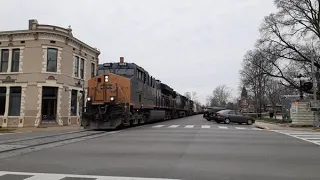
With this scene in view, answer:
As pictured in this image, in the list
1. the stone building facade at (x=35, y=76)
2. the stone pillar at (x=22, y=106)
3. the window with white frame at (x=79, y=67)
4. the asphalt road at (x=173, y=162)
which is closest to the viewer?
the asphalt road at (x=173, y=162)

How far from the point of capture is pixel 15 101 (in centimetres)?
3253

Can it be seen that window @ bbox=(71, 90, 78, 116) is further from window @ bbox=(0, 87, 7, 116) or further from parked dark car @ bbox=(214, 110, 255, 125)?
parked dark car @ bbox=(214, 110, 255, 125)

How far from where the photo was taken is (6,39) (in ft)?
109

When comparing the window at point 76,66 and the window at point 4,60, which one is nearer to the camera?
the window at point 4,60

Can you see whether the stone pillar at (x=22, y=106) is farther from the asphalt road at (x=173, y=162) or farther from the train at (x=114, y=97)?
the asphalt road at (x=173, y=162)

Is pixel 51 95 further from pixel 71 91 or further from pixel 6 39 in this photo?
pixel 6 39

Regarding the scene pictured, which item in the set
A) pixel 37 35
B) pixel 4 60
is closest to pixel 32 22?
pixel 37 35

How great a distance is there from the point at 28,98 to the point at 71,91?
436 cm

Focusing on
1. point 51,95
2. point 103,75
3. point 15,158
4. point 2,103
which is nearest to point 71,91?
point 51,95

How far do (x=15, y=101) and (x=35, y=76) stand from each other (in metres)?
3.19

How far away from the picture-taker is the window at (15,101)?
106 feet

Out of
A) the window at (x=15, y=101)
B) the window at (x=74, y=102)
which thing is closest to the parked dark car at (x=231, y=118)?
the window at (x=74, y=102)

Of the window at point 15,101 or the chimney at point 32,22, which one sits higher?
the chimney at point 32,22

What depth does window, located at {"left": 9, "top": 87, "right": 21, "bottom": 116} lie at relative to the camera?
32.3 metres
